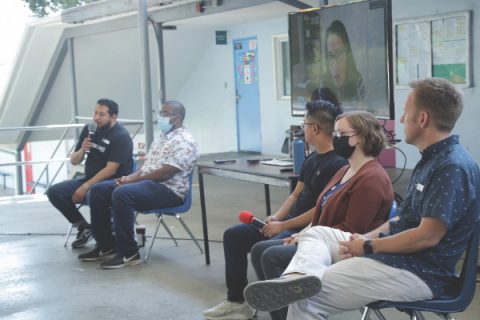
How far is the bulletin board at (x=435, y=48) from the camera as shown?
7.95m

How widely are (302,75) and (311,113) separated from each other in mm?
1792

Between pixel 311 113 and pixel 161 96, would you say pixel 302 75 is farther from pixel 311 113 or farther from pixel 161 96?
pixel 161 96

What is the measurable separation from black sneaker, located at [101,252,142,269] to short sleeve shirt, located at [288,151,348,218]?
1754 millimetres

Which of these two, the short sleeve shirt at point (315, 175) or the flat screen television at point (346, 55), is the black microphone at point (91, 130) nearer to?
the flat screen television at point (346, 55)

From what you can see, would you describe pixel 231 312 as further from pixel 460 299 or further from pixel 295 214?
pixel 460 299

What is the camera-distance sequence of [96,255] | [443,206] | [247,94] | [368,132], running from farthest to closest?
[247,94], [96,255], [368,132], [443,206]

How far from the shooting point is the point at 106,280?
4793 millimetres

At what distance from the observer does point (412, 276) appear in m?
2.62

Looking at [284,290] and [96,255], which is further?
[96,255]

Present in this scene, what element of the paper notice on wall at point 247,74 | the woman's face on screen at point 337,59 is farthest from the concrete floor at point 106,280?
the paper notice on wall at point 247,74

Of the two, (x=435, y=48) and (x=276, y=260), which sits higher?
(x=435, y=48)

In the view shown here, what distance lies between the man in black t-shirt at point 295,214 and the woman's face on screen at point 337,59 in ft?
4.26

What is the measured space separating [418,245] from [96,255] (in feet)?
10.7

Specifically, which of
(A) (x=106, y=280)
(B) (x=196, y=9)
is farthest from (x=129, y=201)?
(B) (x=196, y=9)
